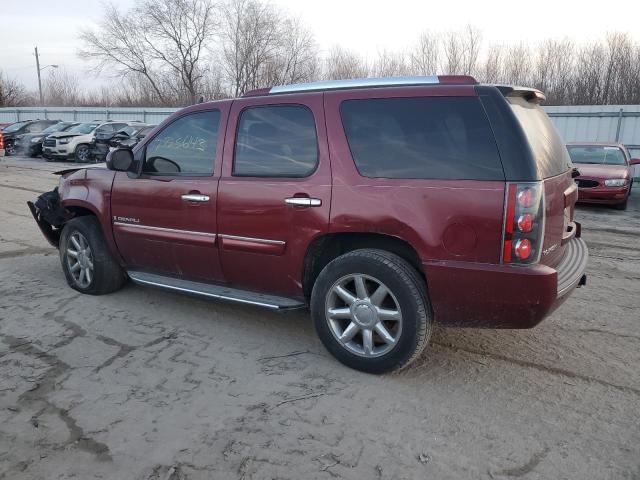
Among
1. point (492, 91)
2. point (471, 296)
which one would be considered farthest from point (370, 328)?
point (492, 91)

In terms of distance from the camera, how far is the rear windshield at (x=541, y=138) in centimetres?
312

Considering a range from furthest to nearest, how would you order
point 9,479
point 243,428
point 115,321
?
point 115,321
point 243,428
point 9,479

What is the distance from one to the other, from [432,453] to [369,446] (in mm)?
319

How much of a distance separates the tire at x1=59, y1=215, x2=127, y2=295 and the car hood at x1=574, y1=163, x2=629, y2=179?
9.44 meters

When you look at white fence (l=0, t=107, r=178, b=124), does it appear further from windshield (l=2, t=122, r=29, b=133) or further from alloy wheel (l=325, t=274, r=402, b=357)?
alloy wheel (l=325, t=274, r=402, b=357)

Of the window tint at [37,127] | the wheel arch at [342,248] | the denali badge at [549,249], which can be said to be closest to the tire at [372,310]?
the wheel arch at [342,248]

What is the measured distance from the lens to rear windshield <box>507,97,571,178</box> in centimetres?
312

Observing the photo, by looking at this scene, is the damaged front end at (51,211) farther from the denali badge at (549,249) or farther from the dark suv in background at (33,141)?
the dark suv in background at (33,141)

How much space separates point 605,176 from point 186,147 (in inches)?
371

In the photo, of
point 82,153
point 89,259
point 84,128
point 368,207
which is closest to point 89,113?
point 84,128

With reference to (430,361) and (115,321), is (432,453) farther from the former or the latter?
(115,321)

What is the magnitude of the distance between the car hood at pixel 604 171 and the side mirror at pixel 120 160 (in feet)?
30.7

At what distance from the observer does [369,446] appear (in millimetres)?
2717

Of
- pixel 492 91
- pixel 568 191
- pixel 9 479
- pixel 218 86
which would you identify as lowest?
pixel 9 479
